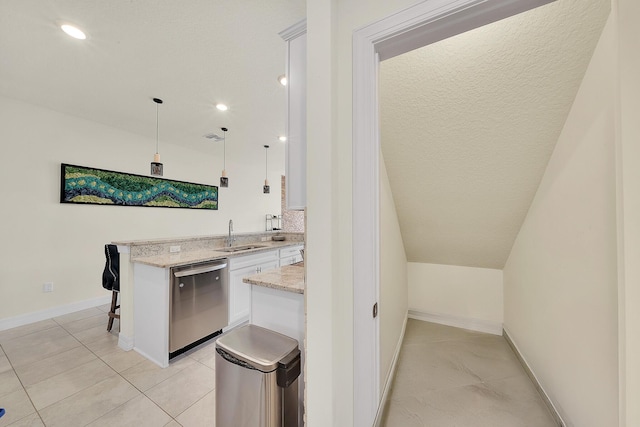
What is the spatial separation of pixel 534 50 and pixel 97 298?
541 centimetres

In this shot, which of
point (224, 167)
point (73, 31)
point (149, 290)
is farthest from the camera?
point (224, 167)

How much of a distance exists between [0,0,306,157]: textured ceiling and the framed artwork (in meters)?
0.82

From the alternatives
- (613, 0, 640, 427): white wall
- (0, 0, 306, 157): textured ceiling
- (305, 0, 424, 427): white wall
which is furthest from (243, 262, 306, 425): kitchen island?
(0, 0, 306, 157): textured ceiling

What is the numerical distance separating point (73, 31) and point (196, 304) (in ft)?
7.93

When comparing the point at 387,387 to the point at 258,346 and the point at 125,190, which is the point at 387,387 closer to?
the point at 258,346

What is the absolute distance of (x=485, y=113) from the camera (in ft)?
4.75

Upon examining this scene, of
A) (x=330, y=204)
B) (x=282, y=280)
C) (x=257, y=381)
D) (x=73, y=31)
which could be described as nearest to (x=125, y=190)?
(x=73, y=31)

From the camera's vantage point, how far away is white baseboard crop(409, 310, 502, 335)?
8.59 feet

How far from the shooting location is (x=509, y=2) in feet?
2.65

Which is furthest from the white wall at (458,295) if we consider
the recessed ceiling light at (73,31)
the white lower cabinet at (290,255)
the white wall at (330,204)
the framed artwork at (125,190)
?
the framed artwork at (125,190)

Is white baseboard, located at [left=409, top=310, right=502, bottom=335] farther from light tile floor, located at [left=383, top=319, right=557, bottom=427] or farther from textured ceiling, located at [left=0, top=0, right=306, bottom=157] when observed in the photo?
textured ceiling, located at [left=0, top=0, right=306, bottom=157]

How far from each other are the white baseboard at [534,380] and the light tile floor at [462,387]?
0.03 meters

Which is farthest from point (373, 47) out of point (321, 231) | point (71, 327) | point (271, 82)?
point (71, 327)

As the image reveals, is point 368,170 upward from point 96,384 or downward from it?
upward
